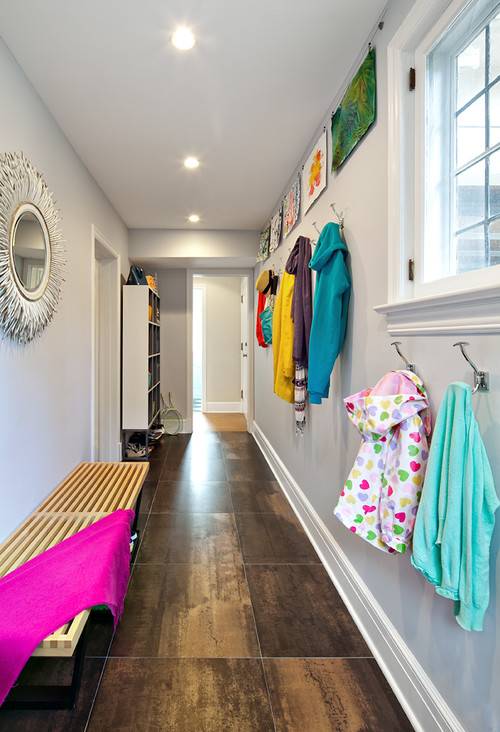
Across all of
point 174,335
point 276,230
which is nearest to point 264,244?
point 276,230

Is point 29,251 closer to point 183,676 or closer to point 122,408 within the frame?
point 183,676

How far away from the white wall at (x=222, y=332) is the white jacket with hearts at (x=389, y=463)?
5492mm

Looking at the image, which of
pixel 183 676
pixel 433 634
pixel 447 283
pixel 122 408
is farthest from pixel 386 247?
pixel 122 408

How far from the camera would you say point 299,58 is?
178 cm

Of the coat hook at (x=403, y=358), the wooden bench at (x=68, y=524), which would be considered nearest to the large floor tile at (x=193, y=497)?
the wooden bench at (x=68, y=524)

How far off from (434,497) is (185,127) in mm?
2264

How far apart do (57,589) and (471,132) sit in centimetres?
182

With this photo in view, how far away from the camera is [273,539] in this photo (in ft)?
8.04

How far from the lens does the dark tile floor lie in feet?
4.24

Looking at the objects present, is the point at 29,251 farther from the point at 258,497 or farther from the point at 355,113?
the point at 258,497

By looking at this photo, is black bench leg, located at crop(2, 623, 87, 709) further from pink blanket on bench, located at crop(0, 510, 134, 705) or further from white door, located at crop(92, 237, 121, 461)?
white door, located at crop(92, 237, 121, 461)

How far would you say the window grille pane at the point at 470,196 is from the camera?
1.14m

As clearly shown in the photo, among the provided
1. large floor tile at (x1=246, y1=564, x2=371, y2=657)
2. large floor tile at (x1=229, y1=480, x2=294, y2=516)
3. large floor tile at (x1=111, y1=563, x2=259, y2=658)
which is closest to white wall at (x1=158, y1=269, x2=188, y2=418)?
large floor tile at (x1=229, y1=480, x2=294, y2=516)

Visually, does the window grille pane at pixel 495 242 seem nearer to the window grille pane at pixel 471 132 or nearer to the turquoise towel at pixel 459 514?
the window grille pane at pixel 471 132
